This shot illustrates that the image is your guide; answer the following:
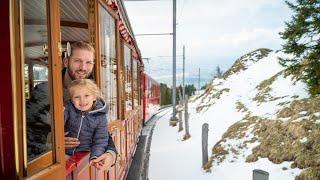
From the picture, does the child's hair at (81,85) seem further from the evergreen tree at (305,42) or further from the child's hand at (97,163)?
the evergreen tree at (305,42)

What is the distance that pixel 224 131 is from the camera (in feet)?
43.6

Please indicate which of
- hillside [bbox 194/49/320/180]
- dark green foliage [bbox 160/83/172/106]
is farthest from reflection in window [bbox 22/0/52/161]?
dark green foliage [bbox 160/83/172/106]

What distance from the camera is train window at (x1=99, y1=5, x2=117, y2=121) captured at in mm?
4152

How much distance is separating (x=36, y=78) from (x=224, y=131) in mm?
11337

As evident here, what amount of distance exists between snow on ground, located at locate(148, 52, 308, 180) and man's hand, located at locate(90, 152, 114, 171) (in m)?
5.51

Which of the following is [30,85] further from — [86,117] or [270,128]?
[270,128]

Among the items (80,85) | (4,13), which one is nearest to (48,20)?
(4,13)

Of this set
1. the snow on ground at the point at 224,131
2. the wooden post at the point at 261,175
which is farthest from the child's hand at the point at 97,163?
the snow on ground at the point at 224,131

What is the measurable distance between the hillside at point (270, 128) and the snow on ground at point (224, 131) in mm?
30

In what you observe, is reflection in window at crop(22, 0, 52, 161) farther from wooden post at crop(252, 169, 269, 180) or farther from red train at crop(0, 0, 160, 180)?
wooden post at crop(252, 169, 269, 180)

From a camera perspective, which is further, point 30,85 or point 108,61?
point 108,61

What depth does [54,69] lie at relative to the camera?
7.56ft

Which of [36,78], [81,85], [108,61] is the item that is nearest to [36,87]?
[36,78]

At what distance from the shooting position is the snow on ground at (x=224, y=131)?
9125 millimetres
